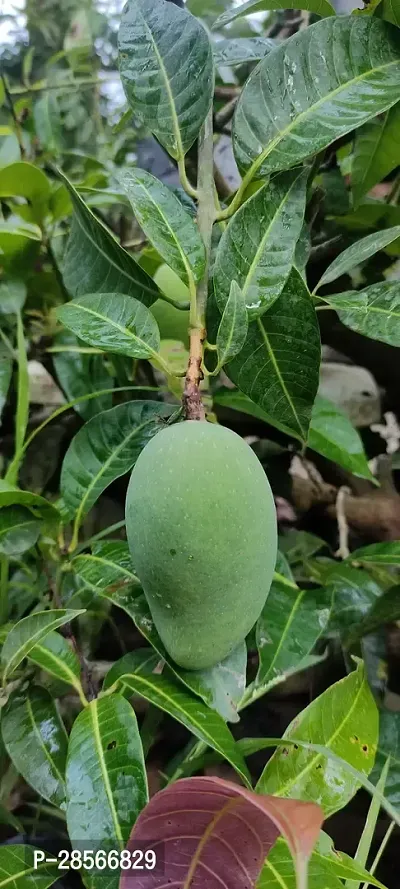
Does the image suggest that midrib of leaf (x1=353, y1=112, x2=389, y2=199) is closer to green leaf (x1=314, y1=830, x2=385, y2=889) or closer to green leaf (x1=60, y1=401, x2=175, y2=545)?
green leaf (x1=60, y1=401, x2=175, y2=545)

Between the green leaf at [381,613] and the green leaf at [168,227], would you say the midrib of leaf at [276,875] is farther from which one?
the green leaf at [168,227]

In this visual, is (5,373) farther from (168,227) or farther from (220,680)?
(220,680)

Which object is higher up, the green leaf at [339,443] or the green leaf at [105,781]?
the green leaf at [339,443]

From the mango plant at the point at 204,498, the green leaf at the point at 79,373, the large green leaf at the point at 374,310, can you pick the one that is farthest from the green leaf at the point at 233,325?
the green leaf at the point at 79,373

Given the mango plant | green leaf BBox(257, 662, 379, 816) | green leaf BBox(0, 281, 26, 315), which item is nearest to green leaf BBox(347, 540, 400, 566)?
the mango plant

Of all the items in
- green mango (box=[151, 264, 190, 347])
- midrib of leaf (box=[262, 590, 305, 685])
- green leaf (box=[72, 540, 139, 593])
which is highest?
green mango (box=[151, 264, 190, 347])

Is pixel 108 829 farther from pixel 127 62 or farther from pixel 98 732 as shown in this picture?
pixel 127 62

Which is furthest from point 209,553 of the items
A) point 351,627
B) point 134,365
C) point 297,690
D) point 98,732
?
point 297,690
